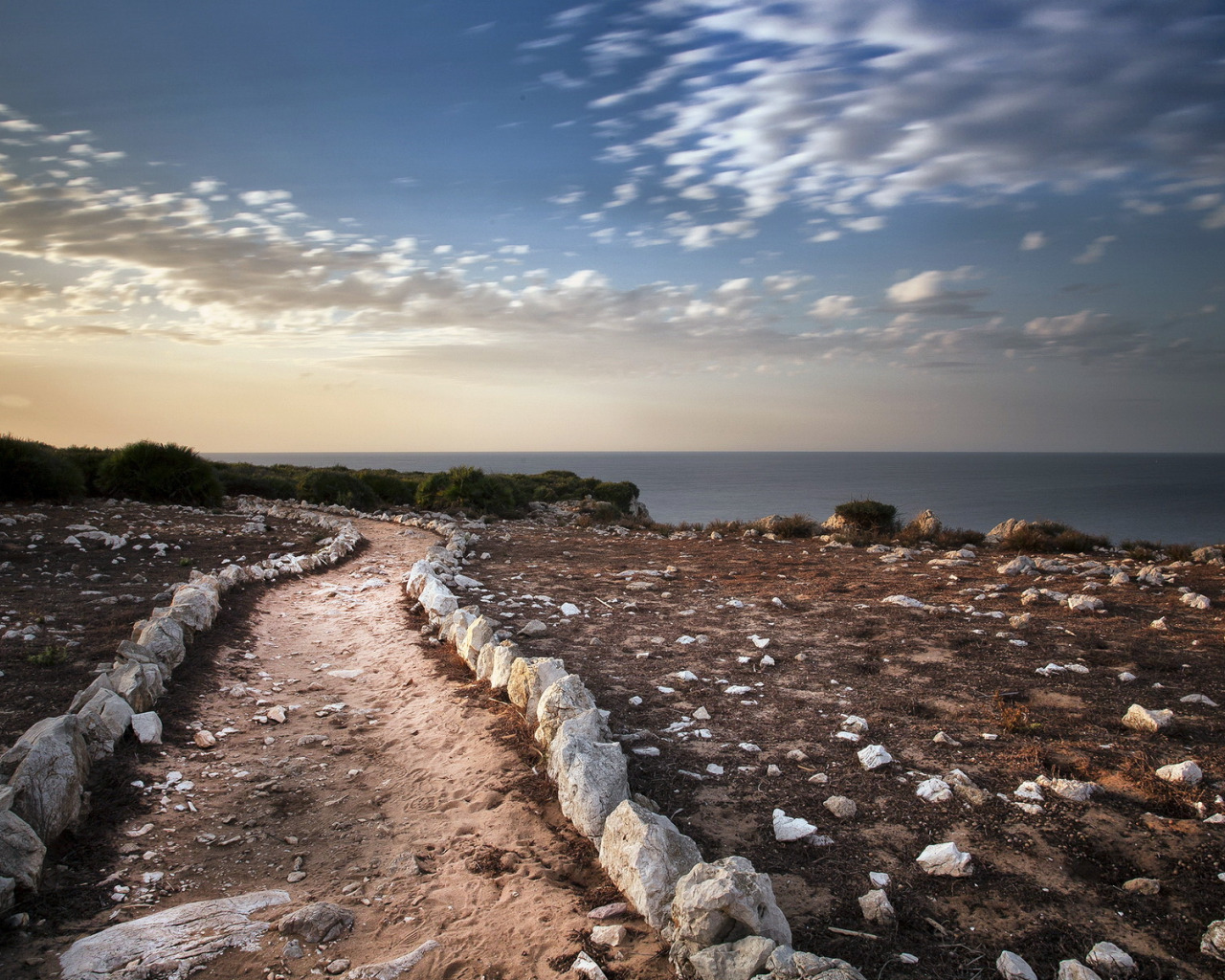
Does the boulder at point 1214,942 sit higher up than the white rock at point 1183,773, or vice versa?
the white rock at point 1183,773

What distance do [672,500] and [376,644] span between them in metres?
60.4

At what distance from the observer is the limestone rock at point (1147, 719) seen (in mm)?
4250

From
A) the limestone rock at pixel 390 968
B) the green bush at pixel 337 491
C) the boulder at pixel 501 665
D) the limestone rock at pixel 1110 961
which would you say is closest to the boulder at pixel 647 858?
the limestone rock at pixel 390 968

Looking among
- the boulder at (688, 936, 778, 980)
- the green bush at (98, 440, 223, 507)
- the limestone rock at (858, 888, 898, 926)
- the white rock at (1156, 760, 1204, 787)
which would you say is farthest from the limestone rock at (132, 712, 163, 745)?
the green bush at (98, 440, 223, 507)

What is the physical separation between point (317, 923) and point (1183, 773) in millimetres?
4517

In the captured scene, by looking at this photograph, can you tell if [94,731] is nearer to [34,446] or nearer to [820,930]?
[820,930]

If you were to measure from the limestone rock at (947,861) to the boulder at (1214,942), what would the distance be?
79 centimetres

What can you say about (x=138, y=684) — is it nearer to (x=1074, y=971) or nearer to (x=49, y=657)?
(x=49, y=657)

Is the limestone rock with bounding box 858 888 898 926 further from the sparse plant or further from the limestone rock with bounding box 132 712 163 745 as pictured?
the sparse plant

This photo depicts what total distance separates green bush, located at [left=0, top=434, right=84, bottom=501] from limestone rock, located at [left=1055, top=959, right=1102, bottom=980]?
19.3 meters

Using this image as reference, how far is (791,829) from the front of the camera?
3.30 meters

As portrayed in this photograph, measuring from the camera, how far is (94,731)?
425cm

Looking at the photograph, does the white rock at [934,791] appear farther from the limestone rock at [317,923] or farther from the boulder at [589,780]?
the limestone rock at [317,923]

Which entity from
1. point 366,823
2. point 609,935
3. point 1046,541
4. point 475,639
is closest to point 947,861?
point 609,935
